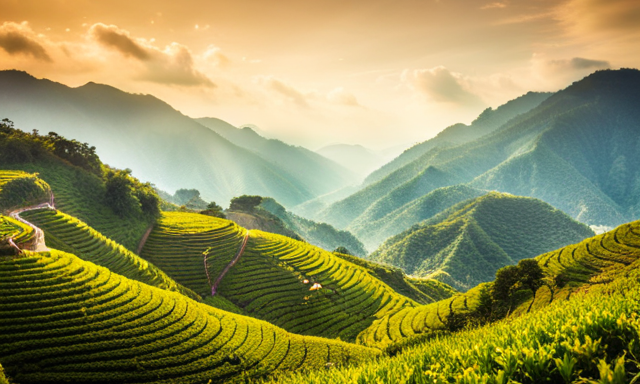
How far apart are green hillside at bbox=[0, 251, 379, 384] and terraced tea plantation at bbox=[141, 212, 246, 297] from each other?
52.4ft

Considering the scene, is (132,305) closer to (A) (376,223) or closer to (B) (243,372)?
(B) (243,372)

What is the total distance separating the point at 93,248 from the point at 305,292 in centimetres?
2585

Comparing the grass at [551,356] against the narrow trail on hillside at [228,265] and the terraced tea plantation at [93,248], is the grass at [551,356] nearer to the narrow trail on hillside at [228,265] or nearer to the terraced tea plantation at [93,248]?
the terraced tea plantation at [93,248]

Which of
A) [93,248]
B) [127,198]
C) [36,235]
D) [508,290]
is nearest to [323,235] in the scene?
[127,198]

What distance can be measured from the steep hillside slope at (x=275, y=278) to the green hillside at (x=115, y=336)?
468 inches

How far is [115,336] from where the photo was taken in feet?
58.1

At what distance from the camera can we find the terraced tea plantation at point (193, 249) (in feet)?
130

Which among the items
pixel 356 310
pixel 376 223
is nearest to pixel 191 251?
pixel 356 310

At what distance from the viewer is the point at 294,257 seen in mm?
47156

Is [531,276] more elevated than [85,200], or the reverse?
[85,200]

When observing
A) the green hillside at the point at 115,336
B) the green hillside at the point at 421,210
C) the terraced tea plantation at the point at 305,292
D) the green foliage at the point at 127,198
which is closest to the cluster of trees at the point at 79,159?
the green foliage at the point at 127,198

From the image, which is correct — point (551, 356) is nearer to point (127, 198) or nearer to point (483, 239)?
point (127, 198)

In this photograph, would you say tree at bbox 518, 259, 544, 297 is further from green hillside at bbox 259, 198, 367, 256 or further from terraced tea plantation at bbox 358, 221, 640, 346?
green hillside at bbox 259, 198, 367, 256

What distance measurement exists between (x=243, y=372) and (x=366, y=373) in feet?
53.3
